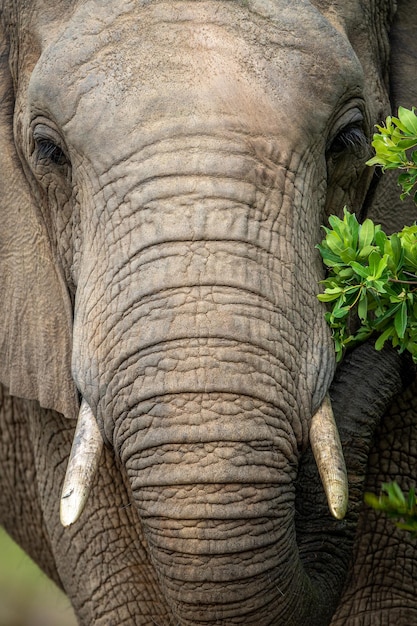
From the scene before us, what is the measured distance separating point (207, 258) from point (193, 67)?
529 millimetres

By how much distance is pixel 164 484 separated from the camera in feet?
12.0

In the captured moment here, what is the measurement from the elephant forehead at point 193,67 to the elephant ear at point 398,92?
0.51 meters

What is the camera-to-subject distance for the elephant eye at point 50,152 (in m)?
4.21

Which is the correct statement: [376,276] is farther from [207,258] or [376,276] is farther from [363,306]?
[207,258]

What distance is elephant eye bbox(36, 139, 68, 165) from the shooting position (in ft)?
13.8

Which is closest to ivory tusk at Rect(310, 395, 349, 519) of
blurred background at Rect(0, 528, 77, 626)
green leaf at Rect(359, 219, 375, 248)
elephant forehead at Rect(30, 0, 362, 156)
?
green leaf at Rect(359, 219, 375, 248)

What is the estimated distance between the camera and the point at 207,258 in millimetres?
3688

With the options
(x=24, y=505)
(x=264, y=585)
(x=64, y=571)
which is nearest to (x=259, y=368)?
(x=264, y=585)

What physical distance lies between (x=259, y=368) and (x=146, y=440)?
0.32m

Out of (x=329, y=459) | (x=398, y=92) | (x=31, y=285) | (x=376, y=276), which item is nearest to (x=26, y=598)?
(x=31, y=285)

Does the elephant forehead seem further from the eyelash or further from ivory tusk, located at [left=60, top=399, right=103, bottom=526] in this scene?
ivory tusk, located at [left=60, top=399, right=103, bottom=526]

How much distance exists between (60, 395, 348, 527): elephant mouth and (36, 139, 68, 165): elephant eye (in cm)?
73

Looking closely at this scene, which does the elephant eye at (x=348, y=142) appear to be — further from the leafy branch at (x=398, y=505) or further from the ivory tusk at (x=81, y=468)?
the leafy branch at (x=398, y=505)

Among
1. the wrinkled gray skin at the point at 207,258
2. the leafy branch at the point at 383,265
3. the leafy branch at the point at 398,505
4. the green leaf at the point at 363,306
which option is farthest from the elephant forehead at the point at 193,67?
the leafy branch at the point at 398,505
